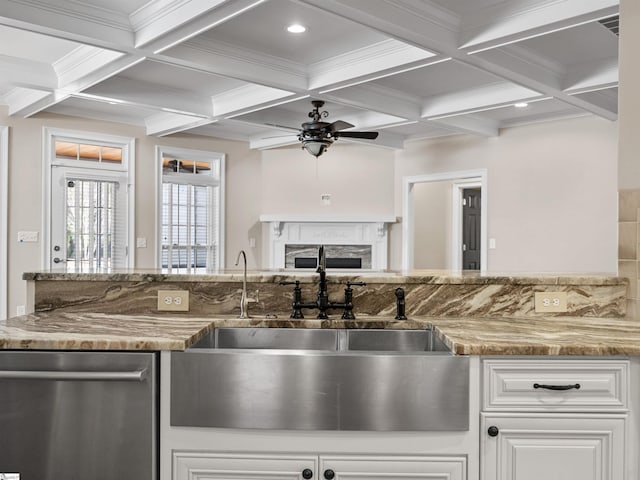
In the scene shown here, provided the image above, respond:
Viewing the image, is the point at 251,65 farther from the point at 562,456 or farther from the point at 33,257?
the point at 562,456

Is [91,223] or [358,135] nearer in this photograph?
[358,135]

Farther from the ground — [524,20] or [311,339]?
[524,20]

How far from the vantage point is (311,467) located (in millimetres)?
1783

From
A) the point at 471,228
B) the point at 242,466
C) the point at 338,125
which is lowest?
the point at 242,466

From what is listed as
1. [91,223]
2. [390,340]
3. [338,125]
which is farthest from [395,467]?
[91,223]

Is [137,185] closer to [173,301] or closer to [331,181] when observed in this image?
[331,181]

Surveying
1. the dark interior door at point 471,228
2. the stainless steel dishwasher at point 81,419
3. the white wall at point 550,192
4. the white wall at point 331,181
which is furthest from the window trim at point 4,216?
the dark interior door at point 471,228

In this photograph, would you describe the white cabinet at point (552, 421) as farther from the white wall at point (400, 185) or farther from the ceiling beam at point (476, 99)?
the white wall at point (400, 185)

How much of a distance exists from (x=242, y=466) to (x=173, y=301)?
88 centimetres

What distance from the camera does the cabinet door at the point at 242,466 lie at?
1.78 meters

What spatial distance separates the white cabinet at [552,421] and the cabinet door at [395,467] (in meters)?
0.09

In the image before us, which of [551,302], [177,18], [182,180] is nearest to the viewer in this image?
[551,302]

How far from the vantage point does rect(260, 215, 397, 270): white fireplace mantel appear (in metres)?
8.13

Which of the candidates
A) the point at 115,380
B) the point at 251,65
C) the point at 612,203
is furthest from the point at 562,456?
the point at 612,203
